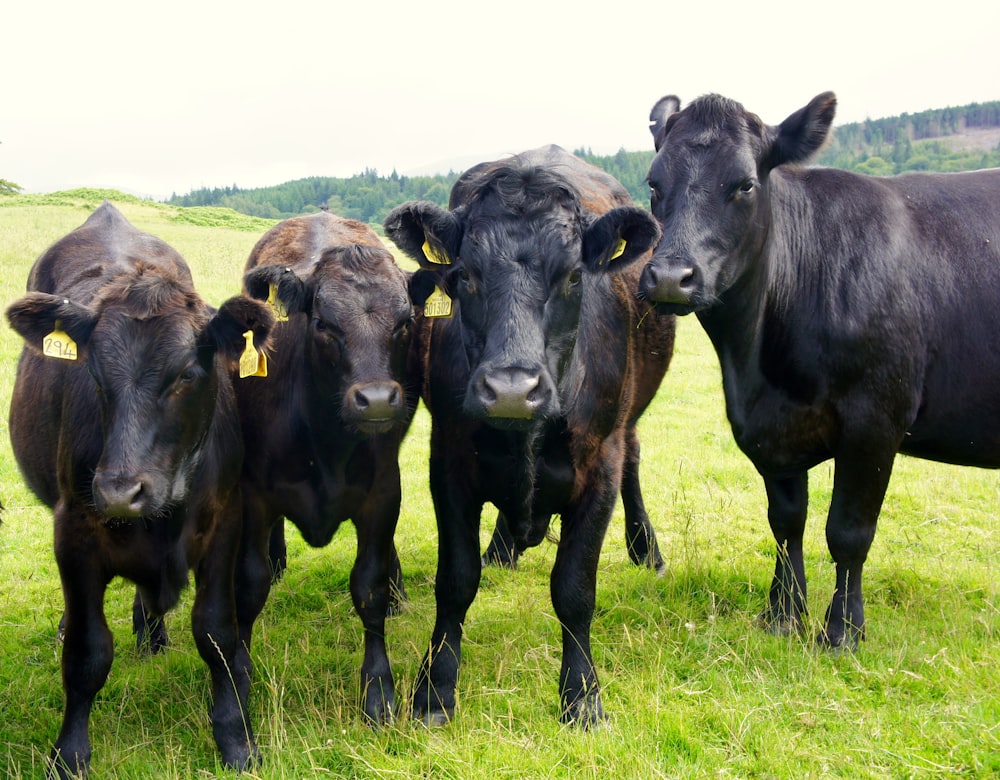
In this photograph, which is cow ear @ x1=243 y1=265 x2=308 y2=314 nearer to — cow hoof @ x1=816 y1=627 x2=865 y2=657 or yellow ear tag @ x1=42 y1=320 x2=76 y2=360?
yellow ear tag @ x1=42 y1=320 x2=76 y2=360

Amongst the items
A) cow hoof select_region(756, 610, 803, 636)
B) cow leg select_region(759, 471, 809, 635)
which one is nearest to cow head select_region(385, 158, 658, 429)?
cow leg select_region(759, 471, 809, 635)

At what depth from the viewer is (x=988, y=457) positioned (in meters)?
5.57

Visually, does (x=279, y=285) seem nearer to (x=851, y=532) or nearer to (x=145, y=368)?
(x=145, y=368)

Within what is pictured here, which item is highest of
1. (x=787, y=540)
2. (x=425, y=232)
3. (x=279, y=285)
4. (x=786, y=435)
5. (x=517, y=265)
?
(x=425, y=232)

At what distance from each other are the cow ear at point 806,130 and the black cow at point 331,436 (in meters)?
2.33

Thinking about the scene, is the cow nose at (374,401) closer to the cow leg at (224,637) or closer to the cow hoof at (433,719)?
the cow leg at (224,637)

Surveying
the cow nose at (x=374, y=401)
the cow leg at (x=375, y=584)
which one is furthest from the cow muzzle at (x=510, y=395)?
the cow leg at (x=375, y=584)

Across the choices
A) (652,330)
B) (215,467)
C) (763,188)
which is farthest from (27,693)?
(763,188)

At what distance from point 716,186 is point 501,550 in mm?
3311

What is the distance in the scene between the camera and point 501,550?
6887mm

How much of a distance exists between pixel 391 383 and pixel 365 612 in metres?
1.30

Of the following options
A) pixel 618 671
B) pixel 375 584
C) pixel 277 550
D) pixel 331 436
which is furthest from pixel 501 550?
pixel 331 436

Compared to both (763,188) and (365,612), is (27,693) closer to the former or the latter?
(365,612)

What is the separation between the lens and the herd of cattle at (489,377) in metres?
4.05
